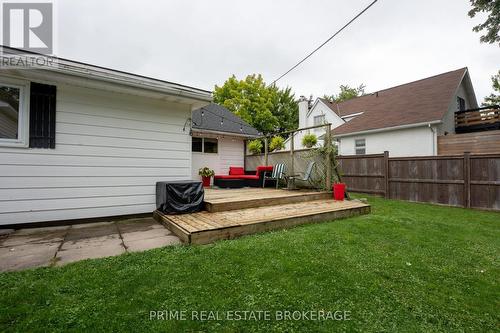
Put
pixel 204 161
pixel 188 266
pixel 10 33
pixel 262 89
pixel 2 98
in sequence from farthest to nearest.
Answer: pixel 262 89 → pixel 204 161 → pixel 10 33 → pixel 2 98 → pixel 188 266

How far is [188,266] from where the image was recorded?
2.40 metres

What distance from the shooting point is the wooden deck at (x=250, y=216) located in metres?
3.27

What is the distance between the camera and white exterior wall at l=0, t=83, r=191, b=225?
3701 mm

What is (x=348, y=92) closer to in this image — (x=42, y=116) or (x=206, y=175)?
(x=206, y=175)

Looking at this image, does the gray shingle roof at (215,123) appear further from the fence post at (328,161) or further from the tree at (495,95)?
the tree at (495,95)

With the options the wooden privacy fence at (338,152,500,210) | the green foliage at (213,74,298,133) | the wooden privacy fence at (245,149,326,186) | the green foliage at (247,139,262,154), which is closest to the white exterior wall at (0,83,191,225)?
the wooden privacy fence at (245,149,326,186)

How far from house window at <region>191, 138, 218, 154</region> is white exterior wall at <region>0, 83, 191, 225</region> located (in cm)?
389

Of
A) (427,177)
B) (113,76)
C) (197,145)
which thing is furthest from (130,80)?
(427,177)

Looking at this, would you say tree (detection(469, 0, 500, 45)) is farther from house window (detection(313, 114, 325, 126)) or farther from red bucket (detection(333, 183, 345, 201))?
house window (detection(313, 114, 325, 126))

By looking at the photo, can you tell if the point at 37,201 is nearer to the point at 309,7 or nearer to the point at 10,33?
the point at 10,33

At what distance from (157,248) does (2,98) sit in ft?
12.1

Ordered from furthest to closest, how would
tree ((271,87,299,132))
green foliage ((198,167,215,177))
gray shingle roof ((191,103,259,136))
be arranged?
tree ((271,87,299,132))
gray shingle roof ((191,103,259,136))
green foliage ((198,167,215,177))

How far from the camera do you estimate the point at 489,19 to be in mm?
8414

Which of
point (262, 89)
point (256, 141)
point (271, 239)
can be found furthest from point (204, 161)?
point (262, 89)
